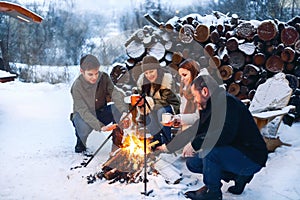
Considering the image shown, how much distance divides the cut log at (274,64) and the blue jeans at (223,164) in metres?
2.75

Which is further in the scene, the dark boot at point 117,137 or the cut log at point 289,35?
the cut log at point 289,35

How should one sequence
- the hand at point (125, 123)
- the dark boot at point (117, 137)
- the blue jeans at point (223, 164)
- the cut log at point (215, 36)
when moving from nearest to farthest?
the blue jeans at point (223, 164)
the hand at point (125, 123)
the dark boot at point (117, 137)
the cut log at point (215, 36)

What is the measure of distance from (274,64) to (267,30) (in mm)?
467

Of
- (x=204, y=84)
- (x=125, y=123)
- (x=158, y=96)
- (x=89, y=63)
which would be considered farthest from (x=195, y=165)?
(x=89, y=63)

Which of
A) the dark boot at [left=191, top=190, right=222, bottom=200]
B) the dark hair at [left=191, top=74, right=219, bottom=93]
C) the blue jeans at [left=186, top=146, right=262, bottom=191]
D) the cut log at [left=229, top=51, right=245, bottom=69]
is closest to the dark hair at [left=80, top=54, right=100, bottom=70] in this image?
the dark hair at [left=191, top=74, right=219, bottom=93]

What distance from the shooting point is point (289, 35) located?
4.46 metres

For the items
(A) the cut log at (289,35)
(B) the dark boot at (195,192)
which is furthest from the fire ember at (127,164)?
(A) the cut log at (289,35)

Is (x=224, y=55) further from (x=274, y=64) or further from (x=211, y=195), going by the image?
(x=211, y=195)

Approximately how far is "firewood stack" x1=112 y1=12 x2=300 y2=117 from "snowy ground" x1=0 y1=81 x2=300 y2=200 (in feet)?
2.96

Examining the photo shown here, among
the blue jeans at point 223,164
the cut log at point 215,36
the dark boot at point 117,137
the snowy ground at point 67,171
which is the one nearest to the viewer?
the blue jeans at point 223,164

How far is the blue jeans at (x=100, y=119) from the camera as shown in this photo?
3242mm

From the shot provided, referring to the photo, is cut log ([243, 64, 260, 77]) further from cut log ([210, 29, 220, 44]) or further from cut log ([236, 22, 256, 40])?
cut log ([210, 29, 220, 44])

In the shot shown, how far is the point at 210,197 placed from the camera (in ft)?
7.21

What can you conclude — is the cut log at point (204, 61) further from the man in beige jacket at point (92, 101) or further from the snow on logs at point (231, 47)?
the man in beige jacket at point (92, 101)
